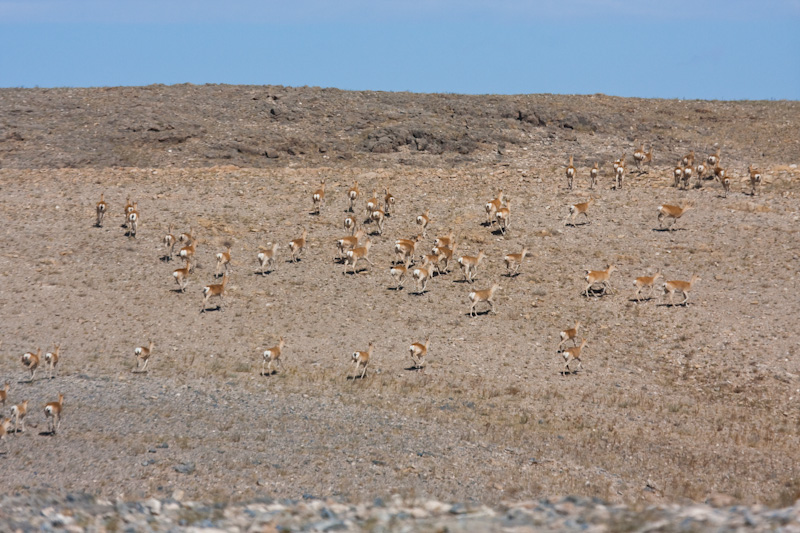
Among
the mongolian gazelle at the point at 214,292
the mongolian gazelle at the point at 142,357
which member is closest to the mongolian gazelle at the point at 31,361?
the mongolian gazelle at the point at 142,357

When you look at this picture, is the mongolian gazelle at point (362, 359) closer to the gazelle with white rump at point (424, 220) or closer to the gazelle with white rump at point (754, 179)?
the gazelle with white rump at point (424, 220)

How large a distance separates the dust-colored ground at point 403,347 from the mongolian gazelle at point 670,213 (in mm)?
560

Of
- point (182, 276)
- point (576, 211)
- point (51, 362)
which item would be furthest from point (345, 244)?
point (51, 362)

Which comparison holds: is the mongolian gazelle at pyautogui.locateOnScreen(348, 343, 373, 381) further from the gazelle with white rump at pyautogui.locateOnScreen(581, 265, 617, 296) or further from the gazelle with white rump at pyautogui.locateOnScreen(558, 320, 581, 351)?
the gazelle with white rump at pyautogui.locateOnScreen(581, 265, 617, 296)

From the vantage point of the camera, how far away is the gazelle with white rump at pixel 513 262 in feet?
95.3

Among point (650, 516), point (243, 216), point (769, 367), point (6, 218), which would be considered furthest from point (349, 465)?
point (6, 218)

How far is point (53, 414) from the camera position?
57.2ft

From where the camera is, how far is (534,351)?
79.9 ft

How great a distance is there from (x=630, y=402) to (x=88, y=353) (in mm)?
14737

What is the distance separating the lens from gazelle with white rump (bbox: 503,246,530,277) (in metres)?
29.0

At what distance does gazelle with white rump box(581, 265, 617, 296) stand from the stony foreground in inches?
617

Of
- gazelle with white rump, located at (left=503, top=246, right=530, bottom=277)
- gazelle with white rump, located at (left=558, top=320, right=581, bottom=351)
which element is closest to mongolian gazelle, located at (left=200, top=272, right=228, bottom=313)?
gazelle with white rump, located at (left=503, top=246, right=530, bottom=277)

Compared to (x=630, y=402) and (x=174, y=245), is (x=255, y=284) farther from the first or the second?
(x=630, y=402)

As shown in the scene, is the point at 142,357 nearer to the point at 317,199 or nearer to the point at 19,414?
the point at 19,414
